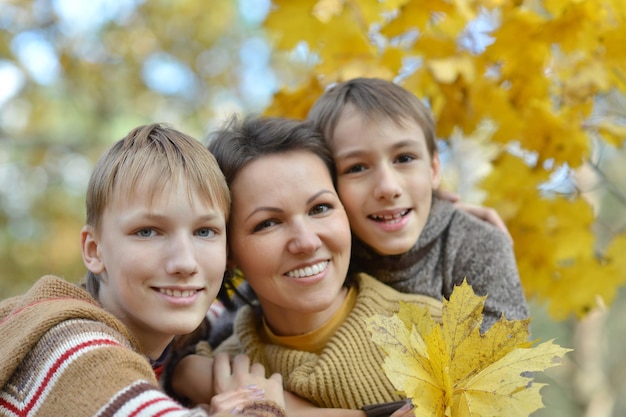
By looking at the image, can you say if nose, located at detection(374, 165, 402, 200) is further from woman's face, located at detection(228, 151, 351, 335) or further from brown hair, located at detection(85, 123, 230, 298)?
brown hair, located at detection(85, 123, 230, 298)

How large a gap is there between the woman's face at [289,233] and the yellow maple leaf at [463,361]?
44cm

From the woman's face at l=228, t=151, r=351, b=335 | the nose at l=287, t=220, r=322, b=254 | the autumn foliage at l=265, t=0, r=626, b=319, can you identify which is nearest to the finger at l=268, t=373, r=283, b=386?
→ the woman's face at l=228, t=151, r=351, b=335

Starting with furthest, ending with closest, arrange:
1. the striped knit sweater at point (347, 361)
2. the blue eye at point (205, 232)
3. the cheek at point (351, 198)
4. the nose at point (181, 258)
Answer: the cheek at point (351, 198) → the striped knit sweater at point (347, 361) → the blue eye at point (205, 232) → the nose at point (181, 258)

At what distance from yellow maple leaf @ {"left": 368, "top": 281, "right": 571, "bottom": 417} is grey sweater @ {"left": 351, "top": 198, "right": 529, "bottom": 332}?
58 cm

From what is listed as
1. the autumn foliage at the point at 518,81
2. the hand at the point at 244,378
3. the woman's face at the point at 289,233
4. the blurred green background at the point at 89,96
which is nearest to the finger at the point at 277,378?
the hand at the point at 244,378

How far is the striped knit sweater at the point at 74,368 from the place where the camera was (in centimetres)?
136

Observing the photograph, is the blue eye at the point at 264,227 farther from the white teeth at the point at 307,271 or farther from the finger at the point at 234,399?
the finger at the point at 234,399

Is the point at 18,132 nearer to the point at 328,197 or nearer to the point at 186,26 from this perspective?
the point at 186,26

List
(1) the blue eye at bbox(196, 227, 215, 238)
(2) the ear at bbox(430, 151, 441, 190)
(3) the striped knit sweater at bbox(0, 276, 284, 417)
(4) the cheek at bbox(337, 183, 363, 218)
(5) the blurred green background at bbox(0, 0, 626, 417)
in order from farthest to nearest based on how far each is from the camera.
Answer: (5) the blurred green background at bbox(0, 0, 626, 417), (2) the ear at bbox(430, 151, 441, 190), (4) the cheek at bbox(337, 183, 363, 218), (1) the blue eye at bbox(196, 227, 215, 238), (3) the striped knit sweater at bbox(0, 276, 284, 417)

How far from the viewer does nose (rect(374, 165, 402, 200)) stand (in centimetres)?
203

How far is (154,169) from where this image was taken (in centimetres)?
169

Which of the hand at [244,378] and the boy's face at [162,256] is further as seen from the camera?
the hand at [244,378]

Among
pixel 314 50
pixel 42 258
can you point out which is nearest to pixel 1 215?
pixel 42 258

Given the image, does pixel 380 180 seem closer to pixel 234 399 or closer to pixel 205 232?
pixel 205 232
